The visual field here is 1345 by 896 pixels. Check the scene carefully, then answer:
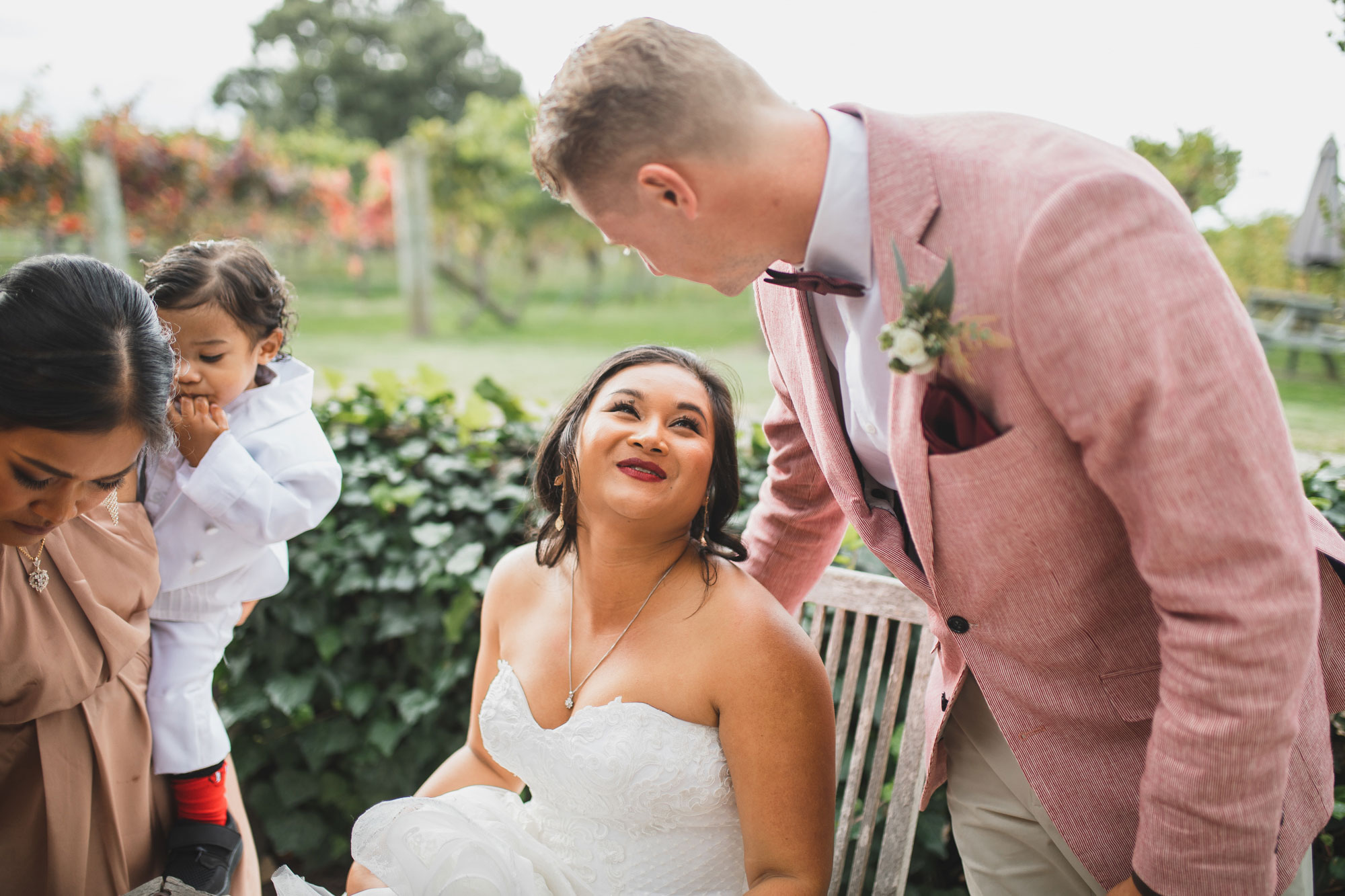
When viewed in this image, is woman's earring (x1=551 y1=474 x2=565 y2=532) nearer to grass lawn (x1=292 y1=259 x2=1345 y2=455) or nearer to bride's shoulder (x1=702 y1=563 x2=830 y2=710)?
bride's shoulder (x1=702 y1=563 x2=830 y2=710)

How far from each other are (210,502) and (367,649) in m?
1.39

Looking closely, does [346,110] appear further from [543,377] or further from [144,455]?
[144,455]

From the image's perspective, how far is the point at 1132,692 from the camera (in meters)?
1.41

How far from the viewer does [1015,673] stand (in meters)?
1.47

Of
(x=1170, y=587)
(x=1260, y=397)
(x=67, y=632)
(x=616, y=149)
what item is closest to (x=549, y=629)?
(x=67, y=632)

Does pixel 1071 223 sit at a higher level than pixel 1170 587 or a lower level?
higher

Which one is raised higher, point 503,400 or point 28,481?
point 28,481

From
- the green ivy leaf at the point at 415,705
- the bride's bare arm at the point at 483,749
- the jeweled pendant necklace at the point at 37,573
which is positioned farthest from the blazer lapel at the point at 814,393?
the green ivy leaf at the point at 415,705

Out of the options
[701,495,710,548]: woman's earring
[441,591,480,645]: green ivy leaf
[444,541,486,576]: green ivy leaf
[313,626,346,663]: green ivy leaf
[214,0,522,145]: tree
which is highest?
[214,0,522,145]: tree

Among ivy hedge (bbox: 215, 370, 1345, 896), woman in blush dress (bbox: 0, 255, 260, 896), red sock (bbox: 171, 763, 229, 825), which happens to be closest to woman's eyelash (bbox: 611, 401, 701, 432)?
woman in blush dress (bbox: 0, 255, 260, 896)

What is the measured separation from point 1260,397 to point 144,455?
2.17 metres

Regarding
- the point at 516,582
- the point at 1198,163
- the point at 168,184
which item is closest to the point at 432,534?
the point at 516,582

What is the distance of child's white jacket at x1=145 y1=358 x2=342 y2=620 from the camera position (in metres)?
1.98

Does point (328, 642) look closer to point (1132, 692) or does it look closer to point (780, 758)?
point (780, 758)
